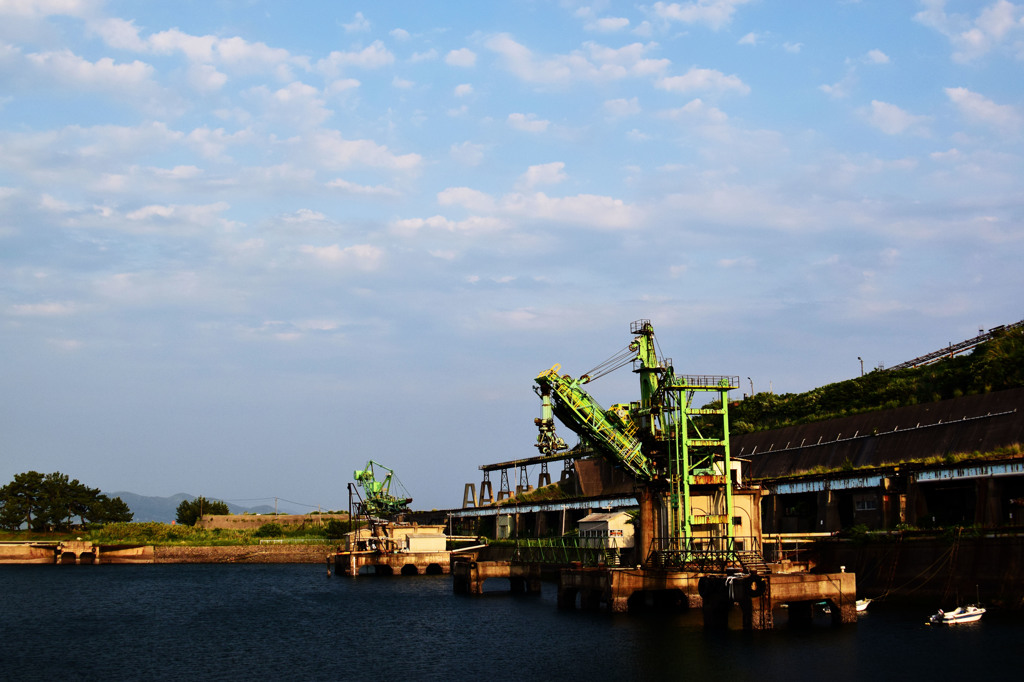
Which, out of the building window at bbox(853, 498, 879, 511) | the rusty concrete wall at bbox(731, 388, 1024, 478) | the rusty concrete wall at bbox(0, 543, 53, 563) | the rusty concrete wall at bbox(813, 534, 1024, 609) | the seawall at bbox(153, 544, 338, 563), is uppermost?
A: the rusty concrete wall at bbox(731, 388, 1024, 478)

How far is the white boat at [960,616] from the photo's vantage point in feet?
140

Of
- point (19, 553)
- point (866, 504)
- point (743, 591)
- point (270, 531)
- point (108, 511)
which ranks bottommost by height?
→ point (19, 553)

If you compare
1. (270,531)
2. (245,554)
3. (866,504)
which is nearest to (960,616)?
(866,504)

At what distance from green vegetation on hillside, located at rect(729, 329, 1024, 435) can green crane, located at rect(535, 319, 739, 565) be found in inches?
371

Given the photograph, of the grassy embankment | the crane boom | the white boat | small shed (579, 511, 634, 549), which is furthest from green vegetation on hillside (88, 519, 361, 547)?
the white boat

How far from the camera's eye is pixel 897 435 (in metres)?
69.9

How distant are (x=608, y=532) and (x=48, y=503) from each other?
4265 inches

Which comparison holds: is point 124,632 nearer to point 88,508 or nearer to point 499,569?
point 499,569

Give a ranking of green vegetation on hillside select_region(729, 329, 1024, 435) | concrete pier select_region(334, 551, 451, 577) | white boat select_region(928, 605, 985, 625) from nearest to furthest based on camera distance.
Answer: white boat select_region(928, 605, 985, 625) < green vegetation on hillside select_region(729, 329, 1024, 435) < concrete pier select_region(334, 551, 451, 577)

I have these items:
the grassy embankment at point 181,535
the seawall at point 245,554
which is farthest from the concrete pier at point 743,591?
the grassy embankment at point 181,535

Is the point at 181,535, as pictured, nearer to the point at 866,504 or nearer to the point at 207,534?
the point at 207,534

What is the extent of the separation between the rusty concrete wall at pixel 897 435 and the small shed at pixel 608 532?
39.6 ft

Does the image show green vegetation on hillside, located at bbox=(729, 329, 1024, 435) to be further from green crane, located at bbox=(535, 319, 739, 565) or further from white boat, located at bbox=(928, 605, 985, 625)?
white boat, located at bbox=(928, 605, 985, 625)

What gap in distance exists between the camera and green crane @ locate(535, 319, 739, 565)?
53.5 m
